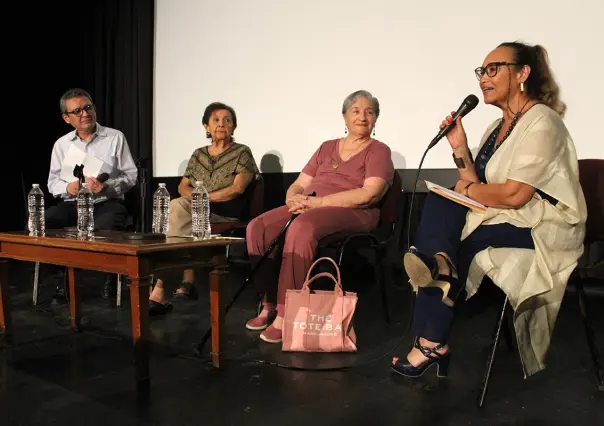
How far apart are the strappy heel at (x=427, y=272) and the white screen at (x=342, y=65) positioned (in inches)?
60.0

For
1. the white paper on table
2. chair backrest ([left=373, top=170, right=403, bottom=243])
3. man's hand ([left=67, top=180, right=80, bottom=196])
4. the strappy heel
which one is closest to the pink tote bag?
the strappy heel

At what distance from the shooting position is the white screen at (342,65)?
109 inches

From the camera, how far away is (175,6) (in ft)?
14.3

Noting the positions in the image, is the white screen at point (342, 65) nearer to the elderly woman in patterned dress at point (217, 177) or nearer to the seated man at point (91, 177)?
the elderly woman in patterned dress at point (217, 177)

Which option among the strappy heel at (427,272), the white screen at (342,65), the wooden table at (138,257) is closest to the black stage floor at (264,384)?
the wooden table at (138,257)

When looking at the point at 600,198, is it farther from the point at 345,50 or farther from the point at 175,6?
the point at 175,6

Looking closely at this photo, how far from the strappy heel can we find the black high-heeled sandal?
0.60 ft

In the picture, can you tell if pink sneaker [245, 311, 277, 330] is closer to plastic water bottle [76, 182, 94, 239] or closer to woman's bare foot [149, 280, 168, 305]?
woman's bare foot [149, 280, 168, 305]

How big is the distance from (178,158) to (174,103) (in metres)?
0.44

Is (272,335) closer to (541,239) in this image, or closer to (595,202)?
(541,239)

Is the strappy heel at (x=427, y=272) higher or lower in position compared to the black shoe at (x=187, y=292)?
higher

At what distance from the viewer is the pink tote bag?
2.02 m

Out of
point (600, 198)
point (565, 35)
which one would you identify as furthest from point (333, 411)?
point (565, 35)

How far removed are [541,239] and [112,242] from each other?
4.32 feet
